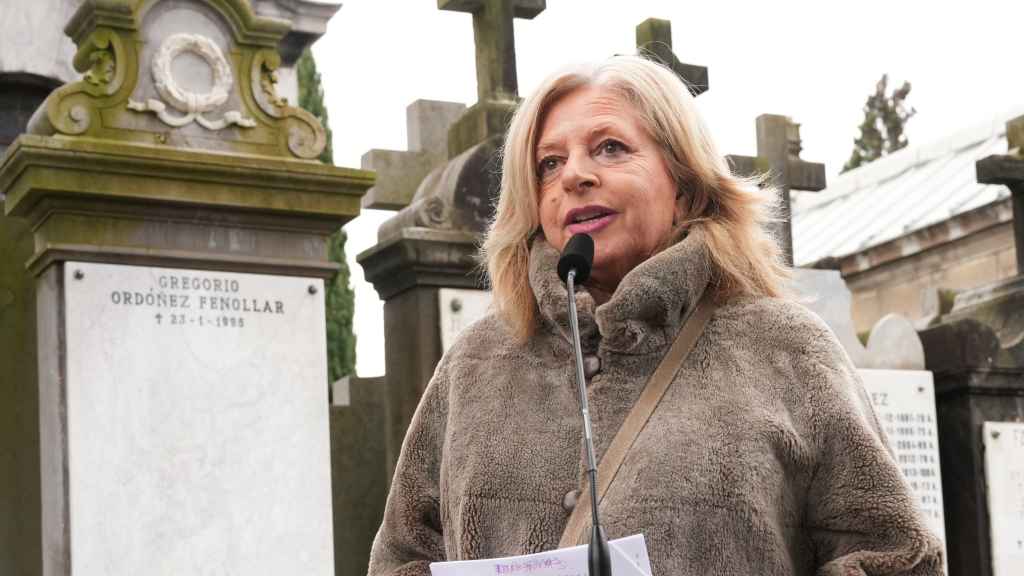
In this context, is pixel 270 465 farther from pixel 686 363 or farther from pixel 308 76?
pixel 308 76

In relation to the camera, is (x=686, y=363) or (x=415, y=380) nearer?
(x=686, y=363)

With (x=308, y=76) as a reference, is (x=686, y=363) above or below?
below

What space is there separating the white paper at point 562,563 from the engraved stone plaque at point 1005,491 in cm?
784

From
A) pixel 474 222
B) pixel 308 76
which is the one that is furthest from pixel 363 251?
pixel 308 76

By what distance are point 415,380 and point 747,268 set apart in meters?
5.19

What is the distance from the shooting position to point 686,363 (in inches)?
115

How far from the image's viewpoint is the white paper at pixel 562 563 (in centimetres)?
254

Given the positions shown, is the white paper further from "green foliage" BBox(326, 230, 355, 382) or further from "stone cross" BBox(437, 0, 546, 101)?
"green foliage" BBox(326, 230, 355, 382)

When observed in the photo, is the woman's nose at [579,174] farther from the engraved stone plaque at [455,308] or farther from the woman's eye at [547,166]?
the engraved stone plaque at [455,308]

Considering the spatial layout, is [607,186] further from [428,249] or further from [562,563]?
[428,249]

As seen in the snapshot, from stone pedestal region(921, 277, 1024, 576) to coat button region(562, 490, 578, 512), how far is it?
7620 mm

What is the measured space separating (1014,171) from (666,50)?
2.89m

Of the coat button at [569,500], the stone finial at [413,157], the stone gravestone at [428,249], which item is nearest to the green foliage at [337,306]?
the stone finial at [413,157]

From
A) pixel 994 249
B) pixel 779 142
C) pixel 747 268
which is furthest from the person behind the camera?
pixel 994 249
